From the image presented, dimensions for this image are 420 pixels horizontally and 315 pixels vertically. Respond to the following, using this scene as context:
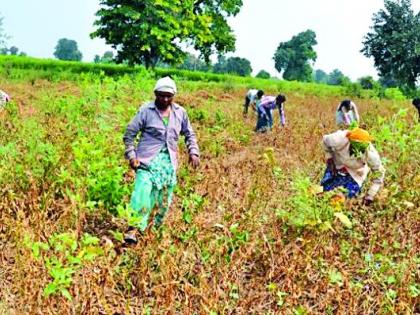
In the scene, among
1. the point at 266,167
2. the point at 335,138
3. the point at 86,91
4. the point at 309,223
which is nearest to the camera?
the point at 309,223

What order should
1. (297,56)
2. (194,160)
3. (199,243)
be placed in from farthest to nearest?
1. (297,56)
2. (194,160)
3. (199,243)

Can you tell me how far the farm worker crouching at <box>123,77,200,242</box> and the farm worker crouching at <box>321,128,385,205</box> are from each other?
1.35 meters

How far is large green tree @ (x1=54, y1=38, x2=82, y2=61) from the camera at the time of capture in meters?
102

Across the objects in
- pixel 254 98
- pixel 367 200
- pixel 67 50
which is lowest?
pixel 367 200

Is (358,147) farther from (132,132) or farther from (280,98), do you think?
(280,98)

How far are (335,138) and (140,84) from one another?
23.4ft

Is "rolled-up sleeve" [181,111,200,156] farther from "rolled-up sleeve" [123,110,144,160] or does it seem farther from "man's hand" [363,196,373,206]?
"man's hand" [363,196,373,206]

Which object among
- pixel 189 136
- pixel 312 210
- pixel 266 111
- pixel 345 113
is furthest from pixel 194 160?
pixel 266 111

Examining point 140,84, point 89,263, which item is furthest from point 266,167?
point 140,84

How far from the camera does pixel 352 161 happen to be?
202 inches

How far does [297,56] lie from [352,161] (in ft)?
222

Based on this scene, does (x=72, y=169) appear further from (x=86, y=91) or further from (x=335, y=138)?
(x=86, y=91)

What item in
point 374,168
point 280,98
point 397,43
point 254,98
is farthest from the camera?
point 397,43

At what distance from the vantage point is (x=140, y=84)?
11.7 m
